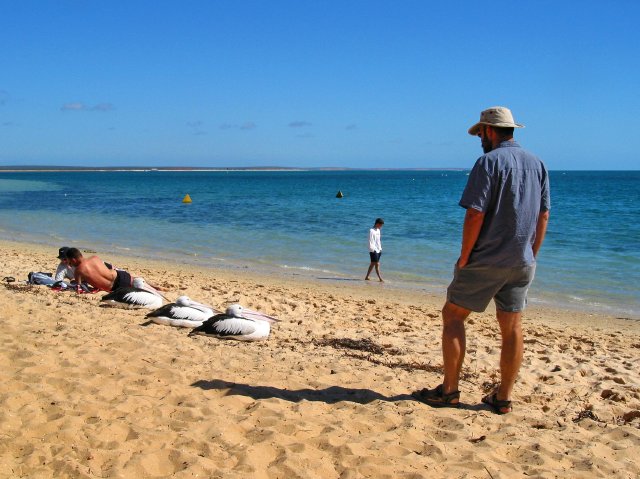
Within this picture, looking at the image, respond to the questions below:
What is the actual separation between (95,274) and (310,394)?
521 centimetres

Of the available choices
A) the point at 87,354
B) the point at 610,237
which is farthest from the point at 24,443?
the point at 610,237

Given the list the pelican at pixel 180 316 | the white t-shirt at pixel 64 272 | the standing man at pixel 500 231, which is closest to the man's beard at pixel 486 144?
the standing man at pixel 500 231

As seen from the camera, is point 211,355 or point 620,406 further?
point 211,355

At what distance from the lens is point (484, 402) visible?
4.59 metres

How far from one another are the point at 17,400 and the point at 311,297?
6.46 metres

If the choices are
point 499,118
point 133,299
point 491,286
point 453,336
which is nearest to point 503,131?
point 499,118

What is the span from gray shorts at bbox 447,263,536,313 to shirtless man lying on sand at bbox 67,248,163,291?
235 inches

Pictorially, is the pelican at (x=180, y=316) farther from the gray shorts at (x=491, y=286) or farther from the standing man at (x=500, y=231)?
the gray shorts at (x=491, y=286)

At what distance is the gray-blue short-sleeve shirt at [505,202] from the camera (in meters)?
3.91

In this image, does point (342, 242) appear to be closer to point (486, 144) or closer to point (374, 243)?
point (374, 243)

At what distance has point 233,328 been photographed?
6320mm

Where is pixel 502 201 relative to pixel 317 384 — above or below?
above

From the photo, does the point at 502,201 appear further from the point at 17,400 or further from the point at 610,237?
the point at 610,237

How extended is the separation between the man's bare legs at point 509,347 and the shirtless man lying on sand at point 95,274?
6.04 m
